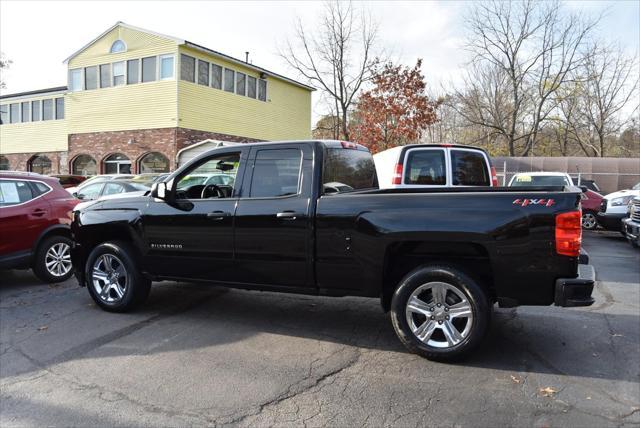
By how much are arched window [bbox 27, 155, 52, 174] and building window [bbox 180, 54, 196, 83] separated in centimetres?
1205

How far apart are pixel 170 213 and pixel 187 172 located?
490 mm

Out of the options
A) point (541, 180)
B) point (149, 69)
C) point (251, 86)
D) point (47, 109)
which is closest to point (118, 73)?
point (149, 69)

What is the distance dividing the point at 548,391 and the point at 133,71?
78.6 feet

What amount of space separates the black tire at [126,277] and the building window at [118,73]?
2054cm

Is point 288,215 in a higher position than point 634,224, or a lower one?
higher

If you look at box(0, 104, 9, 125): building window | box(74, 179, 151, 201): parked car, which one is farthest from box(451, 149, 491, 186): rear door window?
box(0, 104, 9, 125): building window

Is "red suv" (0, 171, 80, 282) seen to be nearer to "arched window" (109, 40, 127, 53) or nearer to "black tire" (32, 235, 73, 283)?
"black tire" (32, 235, 73, 283)

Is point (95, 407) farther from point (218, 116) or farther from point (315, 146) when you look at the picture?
point (218, 116)

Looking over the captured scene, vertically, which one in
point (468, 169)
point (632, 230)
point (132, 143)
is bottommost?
point (632, 230)

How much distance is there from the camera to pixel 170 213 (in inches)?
203

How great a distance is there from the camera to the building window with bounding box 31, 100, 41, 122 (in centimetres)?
2856

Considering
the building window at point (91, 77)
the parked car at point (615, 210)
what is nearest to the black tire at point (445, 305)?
the parked car at point (615, 210)

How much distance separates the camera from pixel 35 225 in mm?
6895

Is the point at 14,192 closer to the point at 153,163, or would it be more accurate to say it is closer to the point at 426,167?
the point at 426,167
